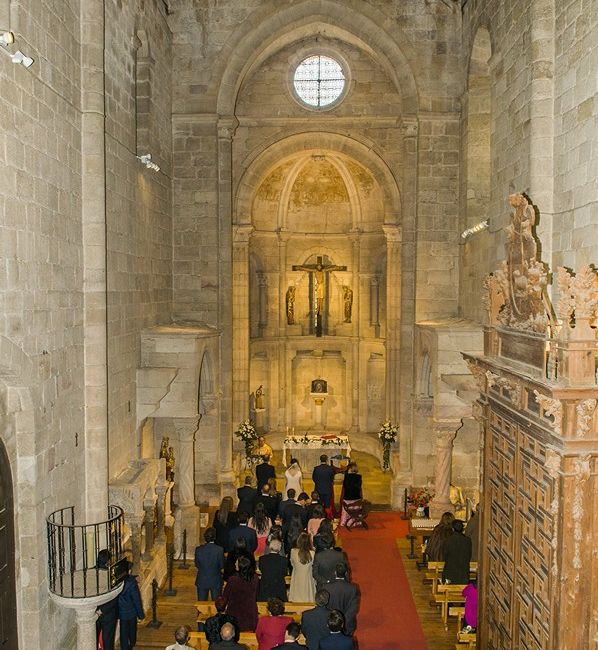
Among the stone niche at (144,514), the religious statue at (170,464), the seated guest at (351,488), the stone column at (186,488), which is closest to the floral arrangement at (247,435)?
the religious statue at (170,464)

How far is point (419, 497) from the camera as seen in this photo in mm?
15359

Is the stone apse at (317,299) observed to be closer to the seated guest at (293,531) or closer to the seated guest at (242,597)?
the seated guest at (293,531)

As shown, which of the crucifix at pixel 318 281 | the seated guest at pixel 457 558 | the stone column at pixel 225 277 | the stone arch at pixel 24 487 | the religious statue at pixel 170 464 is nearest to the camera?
the stone arch at pixel 24 487

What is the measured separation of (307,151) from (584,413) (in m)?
12.6

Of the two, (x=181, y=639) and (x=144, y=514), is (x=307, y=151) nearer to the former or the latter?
(x=144, y=514)

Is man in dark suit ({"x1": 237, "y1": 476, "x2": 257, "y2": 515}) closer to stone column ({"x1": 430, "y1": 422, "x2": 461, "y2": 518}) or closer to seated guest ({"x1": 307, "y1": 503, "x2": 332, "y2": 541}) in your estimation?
seated guest ({"x1": 307, "y1": 503, "x2": 332, "y2": 541})

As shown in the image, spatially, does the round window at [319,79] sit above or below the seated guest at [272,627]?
above

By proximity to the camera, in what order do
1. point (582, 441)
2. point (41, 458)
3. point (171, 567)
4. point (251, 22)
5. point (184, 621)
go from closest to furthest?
point (582, 441), point (41, 458), point (184, 621), point (171, 567), point (251, 22)

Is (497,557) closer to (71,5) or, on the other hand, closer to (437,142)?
(71,5)

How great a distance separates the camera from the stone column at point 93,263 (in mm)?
9562

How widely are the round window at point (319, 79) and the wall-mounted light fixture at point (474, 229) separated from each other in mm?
5047

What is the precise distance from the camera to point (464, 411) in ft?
43.6

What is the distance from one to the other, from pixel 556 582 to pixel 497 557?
190 cm

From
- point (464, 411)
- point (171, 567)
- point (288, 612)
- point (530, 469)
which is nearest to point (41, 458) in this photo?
point (288, 612)
